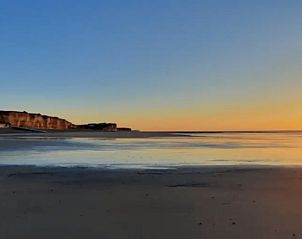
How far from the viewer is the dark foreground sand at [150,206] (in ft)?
23.1

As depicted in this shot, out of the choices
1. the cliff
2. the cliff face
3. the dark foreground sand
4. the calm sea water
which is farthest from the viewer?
the cliff

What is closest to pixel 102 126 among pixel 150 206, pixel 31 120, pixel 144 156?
pixel 31 120

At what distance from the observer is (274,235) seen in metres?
6.82

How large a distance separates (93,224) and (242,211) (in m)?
2.70

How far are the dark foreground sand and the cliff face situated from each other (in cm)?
12440

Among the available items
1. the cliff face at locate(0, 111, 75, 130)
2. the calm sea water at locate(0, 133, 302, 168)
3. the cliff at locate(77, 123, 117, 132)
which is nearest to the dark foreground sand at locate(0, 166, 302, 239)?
the calm sea water at locate(0, 133, 302, 168)

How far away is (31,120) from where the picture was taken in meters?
146

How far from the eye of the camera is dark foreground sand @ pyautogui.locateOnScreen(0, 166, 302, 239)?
7043 millimetres

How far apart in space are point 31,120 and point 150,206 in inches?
5577

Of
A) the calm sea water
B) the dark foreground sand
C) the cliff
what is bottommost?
the dark foreground sand

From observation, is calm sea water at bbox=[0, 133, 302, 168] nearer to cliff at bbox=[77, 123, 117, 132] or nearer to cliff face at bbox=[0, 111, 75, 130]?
cliff face at bbox=[0, 111, 75, 130]

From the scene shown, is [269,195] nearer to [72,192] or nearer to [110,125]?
[72,192]

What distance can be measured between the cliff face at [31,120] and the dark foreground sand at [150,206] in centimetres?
12440

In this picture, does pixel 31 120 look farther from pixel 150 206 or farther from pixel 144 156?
pixel 150 206
